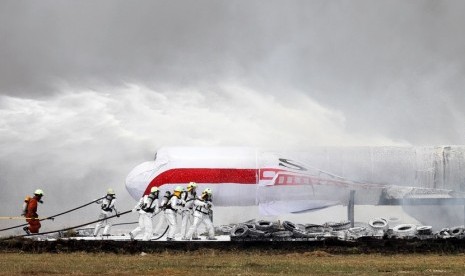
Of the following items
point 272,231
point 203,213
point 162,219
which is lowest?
point 272,231

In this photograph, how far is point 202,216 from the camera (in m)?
37.9

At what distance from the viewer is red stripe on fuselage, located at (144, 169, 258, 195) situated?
1576 inches

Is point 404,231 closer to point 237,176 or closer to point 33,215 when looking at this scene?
point 237,176

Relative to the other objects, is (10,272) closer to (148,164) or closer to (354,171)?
(148,164)

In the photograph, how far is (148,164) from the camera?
41438 millimetres

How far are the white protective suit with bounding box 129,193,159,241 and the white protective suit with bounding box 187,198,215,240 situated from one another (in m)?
1.89

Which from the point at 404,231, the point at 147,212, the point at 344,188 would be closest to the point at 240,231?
the point at 147,212

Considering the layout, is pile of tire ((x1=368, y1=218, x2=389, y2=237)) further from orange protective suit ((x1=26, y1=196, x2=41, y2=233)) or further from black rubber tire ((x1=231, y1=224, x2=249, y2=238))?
orange protective suit ((x1=26, y1=196, x2=41, y2=233))

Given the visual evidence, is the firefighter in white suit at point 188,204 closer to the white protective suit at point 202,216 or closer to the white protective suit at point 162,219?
the white protective suit at point 202,216

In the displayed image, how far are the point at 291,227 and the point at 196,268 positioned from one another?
35.3ft

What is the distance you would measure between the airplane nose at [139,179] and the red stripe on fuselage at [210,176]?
922 mm

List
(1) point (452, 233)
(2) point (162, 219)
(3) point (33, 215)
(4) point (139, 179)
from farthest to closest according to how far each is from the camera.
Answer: (4) point (139, 179)
(3) point (33, 215)
(2) point (162, 219)
(1) point (452, 233)

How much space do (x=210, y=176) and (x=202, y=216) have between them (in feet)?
9.18

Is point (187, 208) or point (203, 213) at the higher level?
point (187, 208)
